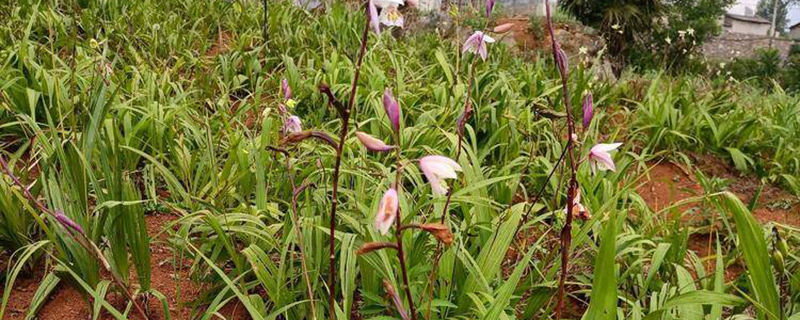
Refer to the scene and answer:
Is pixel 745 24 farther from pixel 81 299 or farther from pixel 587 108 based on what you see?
pixel 81 299

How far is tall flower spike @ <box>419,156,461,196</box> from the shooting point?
3.24ft

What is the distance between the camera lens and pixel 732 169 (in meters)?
3.90

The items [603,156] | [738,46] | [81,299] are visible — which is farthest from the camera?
[738,46]

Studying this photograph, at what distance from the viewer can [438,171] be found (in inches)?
39.4

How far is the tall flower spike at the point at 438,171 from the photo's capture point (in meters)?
0.99

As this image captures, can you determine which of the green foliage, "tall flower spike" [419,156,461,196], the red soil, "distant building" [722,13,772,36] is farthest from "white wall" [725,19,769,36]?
"tall flower spike" [419,156,461,196]

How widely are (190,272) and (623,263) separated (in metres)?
1.51

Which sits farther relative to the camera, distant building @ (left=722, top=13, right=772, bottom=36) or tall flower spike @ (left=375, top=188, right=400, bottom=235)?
distant building @ (left=722, top=13, right=772, bottom=36)

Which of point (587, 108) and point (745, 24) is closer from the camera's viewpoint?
point (587, 108)

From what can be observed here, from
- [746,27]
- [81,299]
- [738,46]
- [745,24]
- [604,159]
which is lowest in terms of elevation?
[746,27]

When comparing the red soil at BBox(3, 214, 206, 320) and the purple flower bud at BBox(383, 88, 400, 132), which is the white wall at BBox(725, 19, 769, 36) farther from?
the purple flower bud at BBox(383, 88, 400, 132)

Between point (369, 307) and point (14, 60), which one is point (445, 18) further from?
point (369, 307)

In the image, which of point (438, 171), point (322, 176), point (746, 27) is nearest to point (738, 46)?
point (322, 176)

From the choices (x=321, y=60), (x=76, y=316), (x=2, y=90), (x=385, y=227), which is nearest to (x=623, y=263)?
(x=385, y=227)
